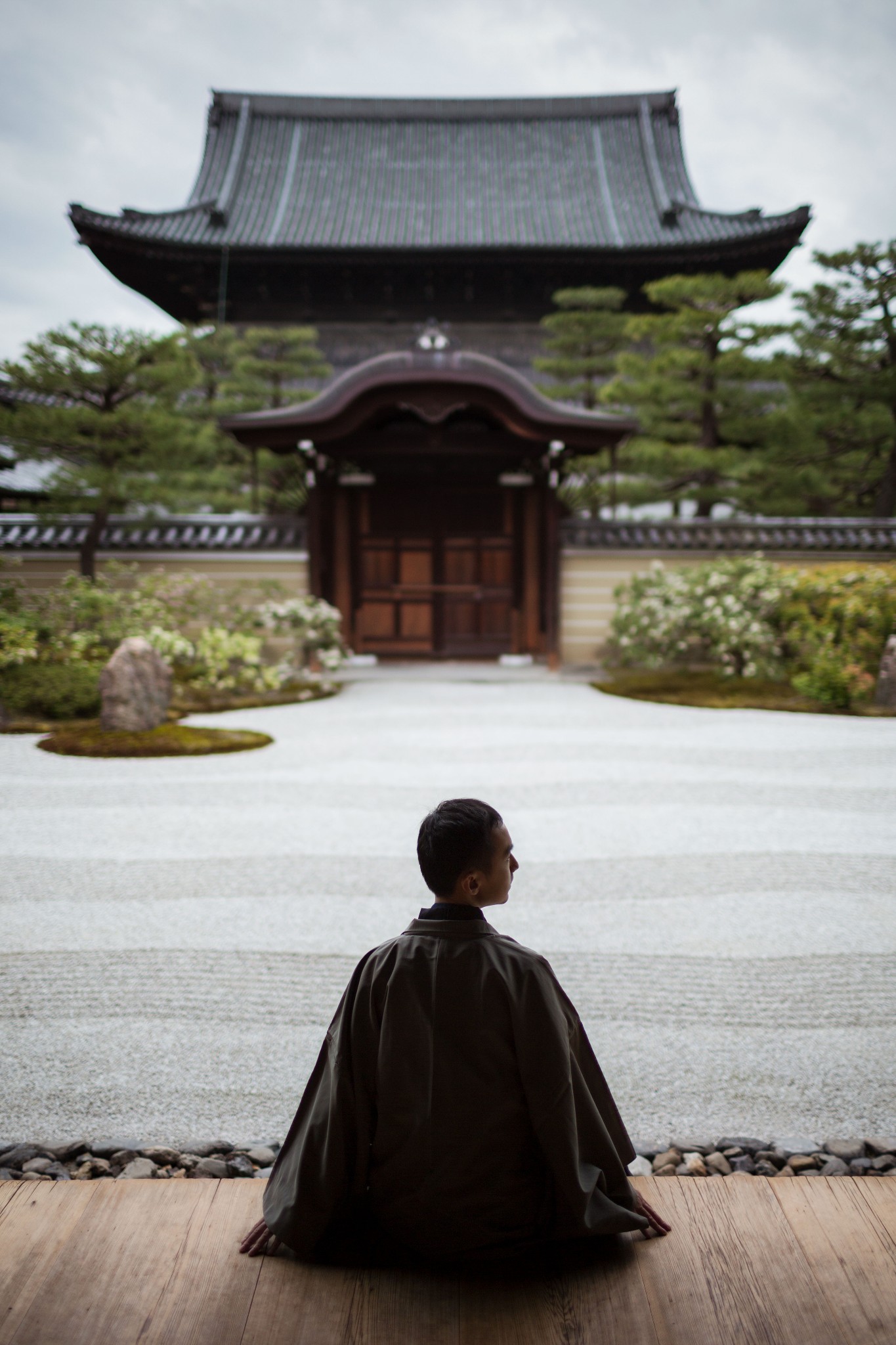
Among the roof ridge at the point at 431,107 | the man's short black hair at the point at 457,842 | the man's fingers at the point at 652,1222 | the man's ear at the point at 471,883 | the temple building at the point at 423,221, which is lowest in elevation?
the man's fingers at the point at 652,1222

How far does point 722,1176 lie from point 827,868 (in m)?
2.70

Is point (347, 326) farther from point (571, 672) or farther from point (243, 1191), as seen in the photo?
point (243, 1191)

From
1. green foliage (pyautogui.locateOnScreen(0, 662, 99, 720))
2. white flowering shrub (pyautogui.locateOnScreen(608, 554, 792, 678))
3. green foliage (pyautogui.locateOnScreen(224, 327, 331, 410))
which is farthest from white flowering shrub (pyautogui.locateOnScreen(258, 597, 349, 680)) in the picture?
green foliage (pyautogui.locateOnScreen(224, 327, 331, 410))

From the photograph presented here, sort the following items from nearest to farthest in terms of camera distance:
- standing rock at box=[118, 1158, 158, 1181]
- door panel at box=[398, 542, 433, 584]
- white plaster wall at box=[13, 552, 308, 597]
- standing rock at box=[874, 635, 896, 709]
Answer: standing rock at box=[118, 1158, 158, 1181]
standing rock at box=[874, 635, 896, 709]
white plaster wall at box=[13, 552, 308, 597]
door panel at box=[398, 542, 433, 584]

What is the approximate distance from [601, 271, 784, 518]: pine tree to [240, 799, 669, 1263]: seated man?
11813 mm

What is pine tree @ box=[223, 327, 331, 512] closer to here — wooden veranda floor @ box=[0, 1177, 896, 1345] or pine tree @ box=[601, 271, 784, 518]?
pine tree @ box=[601, 271, 784, 518]

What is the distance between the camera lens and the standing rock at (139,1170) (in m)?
2.09

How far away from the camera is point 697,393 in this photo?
12680 millimetres

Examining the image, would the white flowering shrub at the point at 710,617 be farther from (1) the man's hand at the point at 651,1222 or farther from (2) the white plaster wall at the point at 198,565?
(1) the man's hand at the point at 651,1222

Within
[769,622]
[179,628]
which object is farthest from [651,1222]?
[179,628]

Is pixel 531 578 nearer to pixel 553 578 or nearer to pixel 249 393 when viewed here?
pixel 553 578

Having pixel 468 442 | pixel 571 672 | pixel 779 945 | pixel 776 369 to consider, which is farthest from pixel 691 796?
pixel 776 369

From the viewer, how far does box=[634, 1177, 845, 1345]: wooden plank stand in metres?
1.50

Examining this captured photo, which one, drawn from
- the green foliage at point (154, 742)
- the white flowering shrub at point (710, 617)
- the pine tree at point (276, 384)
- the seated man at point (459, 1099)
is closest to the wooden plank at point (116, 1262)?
the seated man at point (459, 1099)
